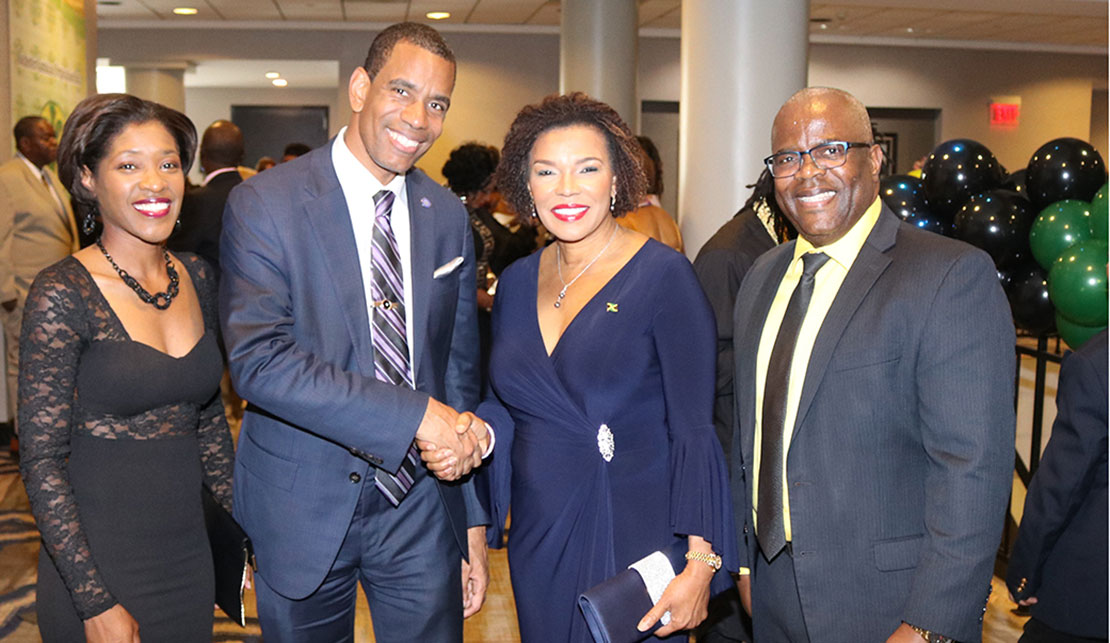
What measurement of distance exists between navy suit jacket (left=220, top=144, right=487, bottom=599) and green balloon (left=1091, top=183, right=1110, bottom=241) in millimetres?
2906

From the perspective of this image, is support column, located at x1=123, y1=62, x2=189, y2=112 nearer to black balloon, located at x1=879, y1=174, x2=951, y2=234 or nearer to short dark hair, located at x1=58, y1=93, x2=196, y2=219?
black balloon, located at x1=879, y1=174, x2=951, y2=234

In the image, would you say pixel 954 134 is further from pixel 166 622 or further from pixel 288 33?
pixel 166 622

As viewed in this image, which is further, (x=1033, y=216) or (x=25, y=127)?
A: (x=25, y=127)

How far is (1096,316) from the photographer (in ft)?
12.5

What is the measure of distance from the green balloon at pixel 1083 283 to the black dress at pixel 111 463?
3064 mm

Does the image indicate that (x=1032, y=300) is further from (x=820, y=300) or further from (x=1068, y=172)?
(x=820, y=300)

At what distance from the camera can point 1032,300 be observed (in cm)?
455

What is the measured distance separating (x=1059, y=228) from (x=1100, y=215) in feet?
0.77

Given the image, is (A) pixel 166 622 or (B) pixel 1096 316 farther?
(B) pixel 1096 316

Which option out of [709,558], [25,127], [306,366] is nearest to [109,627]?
[306,366]

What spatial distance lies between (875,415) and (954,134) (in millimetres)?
13331

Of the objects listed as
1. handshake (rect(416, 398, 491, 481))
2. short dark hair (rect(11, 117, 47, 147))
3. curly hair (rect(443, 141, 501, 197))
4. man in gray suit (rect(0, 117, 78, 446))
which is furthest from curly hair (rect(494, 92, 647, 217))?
short dark hair (rect(11, 117, 47, 147))

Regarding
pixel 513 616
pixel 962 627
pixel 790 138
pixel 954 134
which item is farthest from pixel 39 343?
pixel 954 134

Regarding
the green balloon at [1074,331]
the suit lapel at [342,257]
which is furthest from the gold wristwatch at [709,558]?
the green balloon at [1074,331]
